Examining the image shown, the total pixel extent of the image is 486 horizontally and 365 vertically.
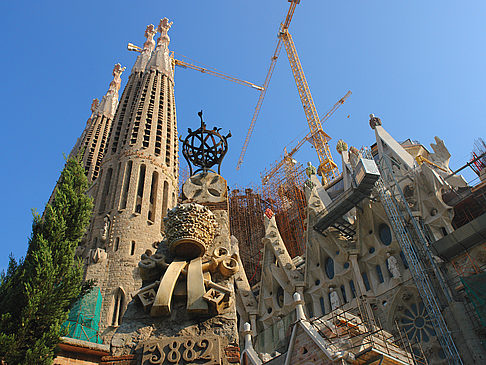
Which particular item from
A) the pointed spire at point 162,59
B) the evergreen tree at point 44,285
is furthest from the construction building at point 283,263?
the pointed spire at point 162,59

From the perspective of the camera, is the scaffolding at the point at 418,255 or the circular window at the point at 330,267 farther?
the circular window at the point at 330,267

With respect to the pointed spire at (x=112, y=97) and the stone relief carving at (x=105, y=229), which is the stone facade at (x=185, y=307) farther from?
the pointed spire at (x=112, y=97)

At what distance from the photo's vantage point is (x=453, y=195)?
17.3 metres

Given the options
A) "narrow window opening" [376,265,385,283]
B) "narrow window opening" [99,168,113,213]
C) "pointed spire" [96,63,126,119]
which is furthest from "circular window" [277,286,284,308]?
"pointed spire" [96,63,126,119]

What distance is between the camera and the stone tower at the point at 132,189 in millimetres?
23359

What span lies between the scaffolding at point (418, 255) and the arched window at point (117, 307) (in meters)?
13.8

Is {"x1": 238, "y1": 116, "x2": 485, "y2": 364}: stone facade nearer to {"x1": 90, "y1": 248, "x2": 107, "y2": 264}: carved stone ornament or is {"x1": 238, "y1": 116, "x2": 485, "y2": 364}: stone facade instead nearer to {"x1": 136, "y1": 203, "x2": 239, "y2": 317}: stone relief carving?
{"x1": 90, "y1": 248, "x2": 107, "y2": 264}: carved stone ornament

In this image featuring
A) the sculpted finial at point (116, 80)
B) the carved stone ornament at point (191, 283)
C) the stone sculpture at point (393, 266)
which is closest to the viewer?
the carved stone ornament at point (191, 283)

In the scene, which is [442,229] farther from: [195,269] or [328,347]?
[195,269]

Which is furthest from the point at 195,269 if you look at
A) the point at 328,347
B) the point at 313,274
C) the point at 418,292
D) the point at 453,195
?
the point at 313,274

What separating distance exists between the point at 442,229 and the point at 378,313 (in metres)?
3.97

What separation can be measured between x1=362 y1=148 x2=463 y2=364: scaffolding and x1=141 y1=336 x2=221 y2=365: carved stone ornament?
12497 mm

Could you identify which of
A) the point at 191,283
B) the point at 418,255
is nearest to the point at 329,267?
the point at 418,255

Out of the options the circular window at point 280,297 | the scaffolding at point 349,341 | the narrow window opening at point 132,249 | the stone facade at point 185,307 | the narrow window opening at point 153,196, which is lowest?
the stone facade at point 185,307
